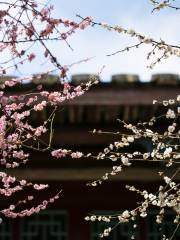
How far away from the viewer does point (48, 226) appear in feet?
29.4

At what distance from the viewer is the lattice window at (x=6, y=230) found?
883 centimetres

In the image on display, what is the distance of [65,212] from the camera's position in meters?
8.93

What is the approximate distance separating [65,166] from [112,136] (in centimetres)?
78

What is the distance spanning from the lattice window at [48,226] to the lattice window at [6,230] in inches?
6.7

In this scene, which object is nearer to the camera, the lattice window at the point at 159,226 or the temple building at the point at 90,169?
the temple building at the point at 90,169

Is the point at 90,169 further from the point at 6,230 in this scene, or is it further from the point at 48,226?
the point at 6,230

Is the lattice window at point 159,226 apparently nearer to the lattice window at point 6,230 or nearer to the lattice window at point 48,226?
the lattice window at point 48,226

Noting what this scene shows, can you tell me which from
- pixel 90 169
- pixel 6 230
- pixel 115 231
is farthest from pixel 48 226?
pixel 90 169

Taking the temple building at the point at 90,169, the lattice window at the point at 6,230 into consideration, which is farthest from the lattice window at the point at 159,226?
the lattice window at the point at 6,230

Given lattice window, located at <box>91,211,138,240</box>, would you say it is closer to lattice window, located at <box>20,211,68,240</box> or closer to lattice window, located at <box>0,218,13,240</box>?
lattice window, located at <box>20,211,68,240</box>

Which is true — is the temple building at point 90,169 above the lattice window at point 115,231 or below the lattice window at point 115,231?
above

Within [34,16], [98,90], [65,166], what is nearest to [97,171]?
[65,166]

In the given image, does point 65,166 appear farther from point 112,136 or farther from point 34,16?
point 34,16

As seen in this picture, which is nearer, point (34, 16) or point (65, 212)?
point (34, 16)
